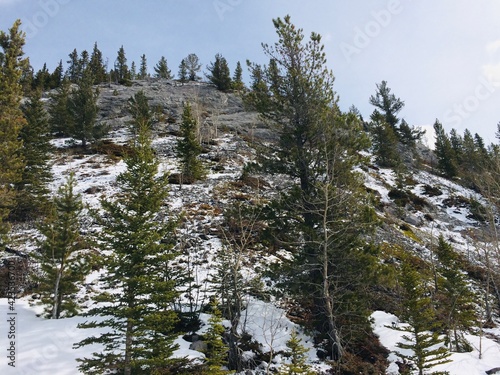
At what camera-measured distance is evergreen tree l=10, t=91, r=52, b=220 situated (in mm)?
23109

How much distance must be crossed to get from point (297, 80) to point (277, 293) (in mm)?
9062

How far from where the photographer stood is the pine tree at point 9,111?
15906 mm

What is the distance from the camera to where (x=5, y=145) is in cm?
1577

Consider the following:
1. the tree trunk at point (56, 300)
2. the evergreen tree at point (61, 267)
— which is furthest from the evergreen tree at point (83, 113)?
the tree trunk at point (56, 300)

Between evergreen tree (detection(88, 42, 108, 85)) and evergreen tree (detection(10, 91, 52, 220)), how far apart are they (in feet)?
159

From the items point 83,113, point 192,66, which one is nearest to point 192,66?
point 192,66

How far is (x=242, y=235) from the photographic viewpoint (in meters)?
12.7

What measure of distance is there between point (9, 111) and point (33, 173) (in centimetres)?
1034

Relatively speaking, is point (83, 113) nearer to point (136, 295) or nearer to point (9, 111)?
point (9, 111)

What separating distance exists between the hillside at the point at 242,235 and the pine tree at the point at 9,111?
14.6 ft

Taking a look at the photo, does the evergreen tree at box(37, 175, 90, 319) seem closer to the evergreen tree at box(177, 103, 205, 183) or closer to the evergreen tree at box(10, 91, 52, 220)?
the evergreen tree at box(10, 91, 52, 220)

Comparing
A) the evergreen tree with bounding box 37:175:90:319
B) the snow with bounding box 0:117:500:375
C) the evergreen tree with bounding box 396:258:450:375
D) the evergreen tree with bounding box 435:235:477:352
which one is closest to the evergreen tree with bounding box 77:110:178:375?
the snow with bounding box 0:117:500:375

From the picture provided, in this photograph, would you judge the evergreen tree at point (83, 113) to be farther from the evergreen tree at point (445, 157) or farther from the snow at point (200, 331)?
the evergreen tree at point (445, 157)

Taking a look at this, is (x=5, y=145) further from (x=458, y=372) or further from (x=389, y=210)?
(x=389, y=210)
